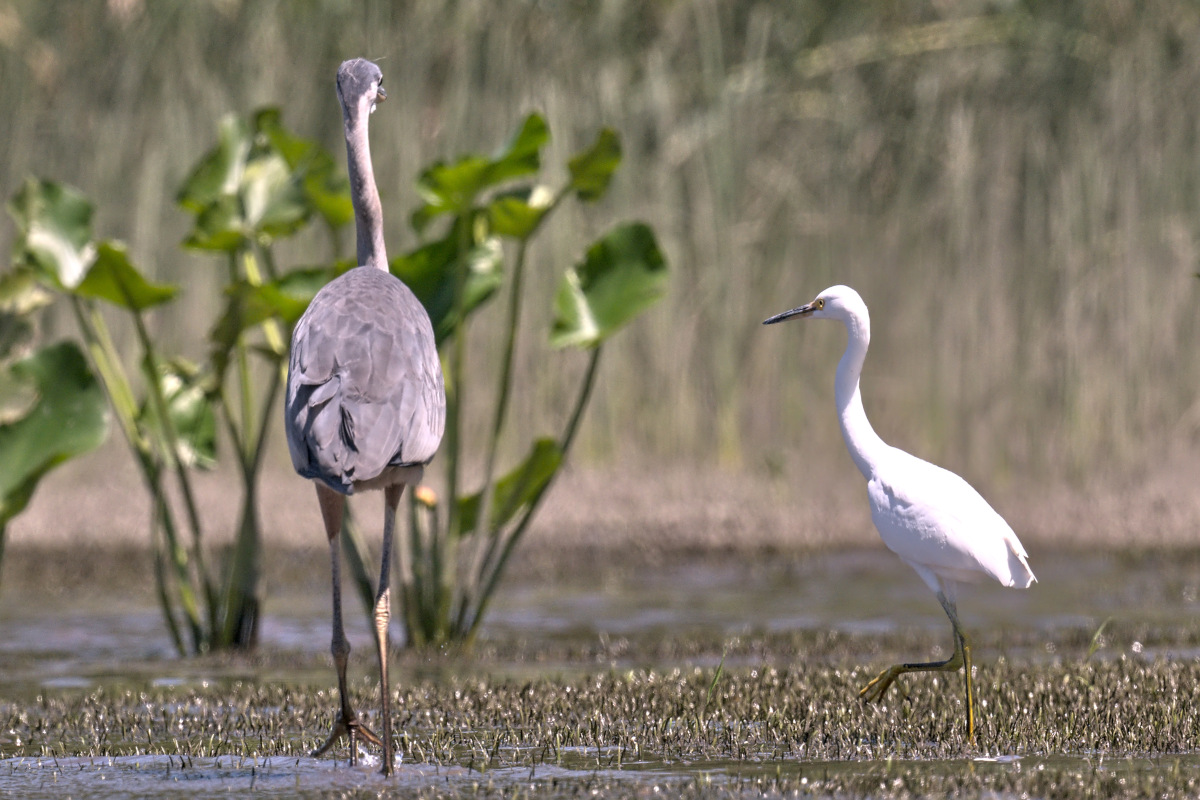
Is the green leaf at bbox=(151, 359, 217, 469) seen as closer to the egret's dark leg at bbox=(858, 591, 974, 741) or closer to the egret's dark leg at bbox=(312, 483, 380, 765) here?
the egret's dark leg at bbox=(312, 483, 380, 765)

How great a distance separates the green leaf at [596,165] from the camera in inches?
322

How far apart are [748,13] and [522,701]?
35.9ft

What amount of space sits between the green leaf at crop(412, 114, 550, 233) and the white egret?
2132 millimetres

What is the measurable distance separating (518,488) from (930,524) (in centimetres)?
302

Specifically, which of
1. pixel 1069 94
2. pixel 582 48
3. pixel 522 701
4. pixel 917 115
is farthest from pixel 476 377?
pixel 522 701

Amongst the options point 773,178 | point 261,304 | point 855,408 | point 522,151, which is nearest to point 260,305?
point 261,304

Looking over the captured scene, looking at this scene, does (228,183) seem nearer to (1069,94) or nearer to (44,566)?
(44,566)

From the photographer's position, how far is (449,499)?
8.38 m

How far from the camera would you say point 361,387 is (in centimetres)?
545

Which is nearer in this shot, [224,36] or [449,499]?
[449,499]

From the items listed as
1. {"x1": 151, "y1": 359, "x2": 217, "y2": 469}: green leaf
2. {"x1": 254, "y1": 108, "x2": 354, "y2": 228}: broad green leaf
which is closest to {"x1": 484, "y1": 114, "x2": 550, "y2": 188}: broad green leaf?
{"x1": 254, "y1": 108, "x2": 354, "y2": 228}: broad green leaf

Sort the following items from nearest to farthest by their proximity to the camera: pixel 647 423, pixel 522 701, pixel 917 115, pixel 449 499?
pixel 522 701, pixel 449 499, pixel 647 423, pixel 917 115

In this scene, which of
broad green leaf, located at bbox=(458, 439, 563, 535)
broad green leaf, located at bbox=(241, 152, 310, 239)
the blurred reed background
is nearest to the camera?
broad green leaf, located at bbox=(458, 439, 563, 535)

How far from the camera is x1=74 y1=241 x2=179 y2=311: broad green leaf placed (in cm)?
800
